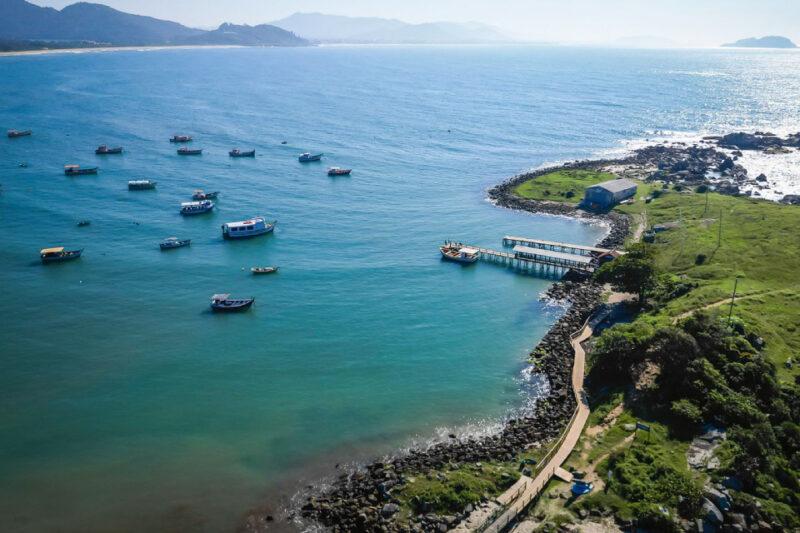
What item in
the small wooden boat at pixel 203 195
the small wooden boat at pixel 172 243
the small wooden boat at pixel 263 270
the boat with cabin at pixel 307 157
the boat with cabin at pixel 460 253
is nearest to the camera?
the small wooden boat at pixel 263 270

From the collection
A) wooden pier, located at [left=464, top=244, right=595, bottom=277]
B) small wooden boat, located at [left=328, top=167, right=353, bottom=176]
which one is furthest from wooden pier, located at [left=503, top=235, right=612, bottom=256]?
small wooden boat, located at [left=328, top=167, right=353, bottom=176]

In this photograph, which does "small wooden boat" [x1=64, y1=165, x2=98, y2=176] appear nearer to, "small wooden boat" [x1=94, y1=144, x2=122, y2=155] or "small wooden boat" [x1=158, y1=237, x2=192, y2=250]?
"small wooden boat" [x1=94, y1=144, x2=122, y2=155]

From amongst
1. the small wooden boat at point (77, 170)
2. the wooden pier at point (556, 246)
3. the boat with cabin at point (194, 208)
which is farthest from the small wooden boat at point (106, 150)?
the wooden pier at point (556, 246)

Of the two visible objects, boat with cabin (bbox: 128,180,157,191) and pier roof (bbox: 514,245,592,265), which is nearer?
pier roof (bbox: 514,245,592,265)

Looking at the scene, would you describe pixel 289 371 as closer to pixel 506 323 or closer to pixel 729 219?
pixel 506 323

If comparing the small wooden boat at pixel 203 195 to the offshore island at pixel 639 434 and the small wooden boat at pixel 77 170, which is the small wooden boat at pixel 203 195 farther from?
the offshore island at pixel 639 434

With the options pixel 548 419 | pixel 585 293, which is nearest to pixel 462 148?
pixel 585 293
